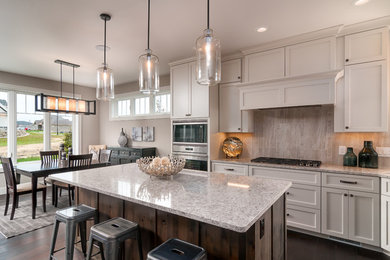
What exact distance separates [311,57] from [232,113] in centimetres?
139

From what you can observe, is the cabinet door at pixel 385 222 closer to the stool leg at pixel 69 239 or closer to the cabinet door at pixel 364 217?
the cabinet door at pixel 364 217

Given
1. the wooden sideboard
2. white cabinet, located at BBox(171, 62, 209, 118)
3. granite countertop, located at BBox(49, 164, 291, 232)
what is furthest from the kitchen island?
the wooden sideboard

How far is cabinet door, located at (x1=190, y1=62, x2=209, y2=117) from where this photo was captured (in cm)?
355

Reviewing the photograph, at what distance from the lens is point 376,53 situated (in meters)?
2.53

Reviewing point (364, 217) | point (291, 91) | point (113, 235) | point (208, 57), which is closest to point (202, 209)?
point (113, 235)

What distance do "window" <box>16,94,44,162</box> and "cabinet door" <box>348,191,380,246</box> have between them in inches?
251

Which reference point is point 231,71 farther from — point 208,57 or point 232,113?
point 208,57

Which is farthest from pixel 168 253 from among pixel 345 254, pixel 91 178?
→ pixel 345 254

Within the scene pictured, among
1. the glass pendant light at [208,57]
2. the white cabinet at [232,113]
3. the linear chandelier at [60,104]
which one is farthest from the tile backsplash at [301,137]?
the linear chandelier at [60,104]

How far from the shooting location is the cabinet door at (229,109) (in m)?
3.55

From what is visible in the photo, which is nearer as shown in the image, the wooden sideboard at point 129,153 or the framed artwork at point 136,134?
the wooden sideboard at point 129,153

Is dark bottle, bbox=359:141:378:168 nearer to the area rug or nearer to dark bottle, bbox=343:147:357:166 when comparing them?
dark bottle, bbox=343:147:357:166

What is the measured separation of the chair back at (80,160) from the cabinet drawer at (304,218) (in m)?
3.44

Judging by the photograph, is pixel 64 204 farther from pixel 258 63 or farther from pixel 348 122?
pixel 348 122
